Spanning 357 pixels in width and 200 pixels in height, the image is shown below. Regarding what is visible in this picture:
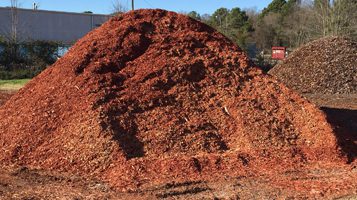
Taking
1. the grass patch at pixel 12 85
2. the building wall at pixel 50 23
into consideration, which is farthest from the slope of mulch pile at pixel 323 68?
the building wall at pixel 50 23

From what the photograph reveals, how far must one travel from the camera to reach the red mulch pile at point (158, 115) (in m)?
5.93

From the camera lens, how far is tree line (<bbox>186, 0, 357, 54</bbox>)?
3338 cm

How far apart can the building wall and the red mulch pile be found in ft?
Result: 107

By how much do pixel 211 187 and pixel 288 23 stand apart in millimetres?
46271

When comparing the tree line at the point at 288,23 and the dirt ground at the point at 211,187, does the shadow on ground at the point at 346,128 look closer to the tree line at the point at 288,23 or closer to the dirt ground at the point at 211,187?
the dirt ground at the point at 211,187

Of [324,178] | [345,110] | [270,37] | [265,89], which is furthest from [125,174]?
[270,37]

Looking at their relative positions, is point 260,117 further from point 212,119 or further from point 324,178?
A: point 324,178

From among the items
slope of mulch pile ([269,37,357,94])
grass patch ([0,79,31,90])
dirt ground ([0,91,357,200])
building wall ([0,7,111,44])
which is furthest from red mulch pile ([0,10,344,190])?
building wall ([0,7,111,44])

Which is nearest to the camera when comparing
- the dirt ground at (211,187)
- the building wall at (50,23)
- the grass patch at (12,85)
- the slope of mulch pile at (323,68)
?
the dirt ground at (211,187)

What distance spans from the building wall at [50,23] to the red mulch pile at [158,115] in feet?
107

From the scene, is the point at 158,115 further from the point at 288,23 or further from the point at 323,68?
the point at 288,23

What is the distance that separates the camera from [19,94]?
26.3 feet

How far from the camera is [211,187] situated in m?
5.20

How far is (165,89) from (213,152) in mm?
1416
